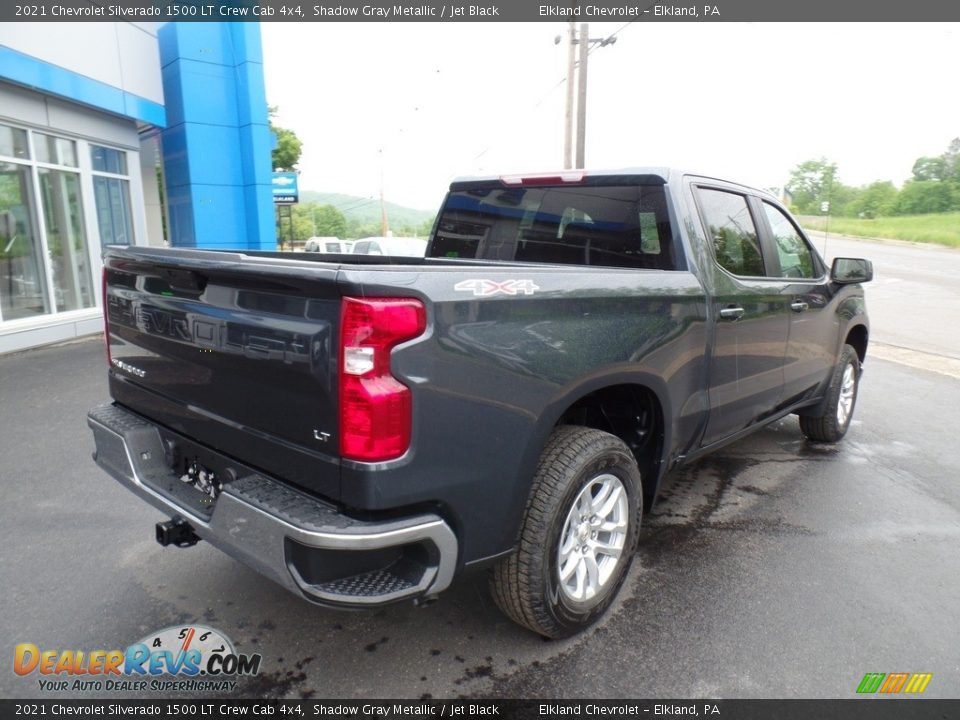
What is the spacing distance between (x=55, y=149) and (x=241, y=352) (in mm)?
10488

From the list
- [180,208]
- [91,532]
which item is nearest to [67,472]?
[91,532]

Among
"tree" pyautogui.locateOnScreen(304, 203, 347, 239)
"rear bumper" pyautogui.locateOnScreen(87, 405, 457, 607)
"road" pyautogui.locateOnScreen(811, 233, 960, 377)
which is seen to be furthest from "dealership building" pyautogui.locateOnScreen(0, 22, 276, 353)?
"tree" pyautogui.locateOnScreen(304, 203, 347, 239)

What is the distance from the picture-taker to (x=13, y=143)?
9.34 meters

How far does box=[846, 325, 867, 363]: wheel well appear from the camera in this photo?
532 centimetres

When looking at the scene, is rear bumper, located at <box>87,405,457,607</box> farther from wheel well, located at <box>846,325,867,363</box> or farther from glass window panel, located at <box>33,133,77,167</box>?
glass window panel, located at <box>33,133,77,167</box>

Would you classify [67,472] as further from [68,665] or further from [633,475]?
[633,475]

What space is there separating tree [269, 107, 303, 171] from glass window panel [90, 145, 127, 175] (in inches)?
904

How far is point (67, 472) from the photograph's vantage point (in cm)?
455

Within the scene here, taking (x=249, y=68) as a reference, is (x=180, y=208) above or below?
below

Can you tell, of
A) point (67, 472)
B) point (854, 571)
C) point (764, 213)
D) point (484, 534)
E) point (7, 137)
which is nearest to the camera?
point (484, 534)

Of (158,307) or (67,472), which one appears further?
(67,472)

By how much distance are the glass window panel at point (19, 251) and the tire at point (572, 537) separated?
9.68 m

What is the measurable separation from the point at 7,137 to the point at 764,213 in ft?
33.5

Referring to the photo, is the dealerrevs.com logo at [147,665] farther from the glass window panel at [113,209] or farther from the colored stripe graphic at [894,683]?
the glass window panel at [113,209]
